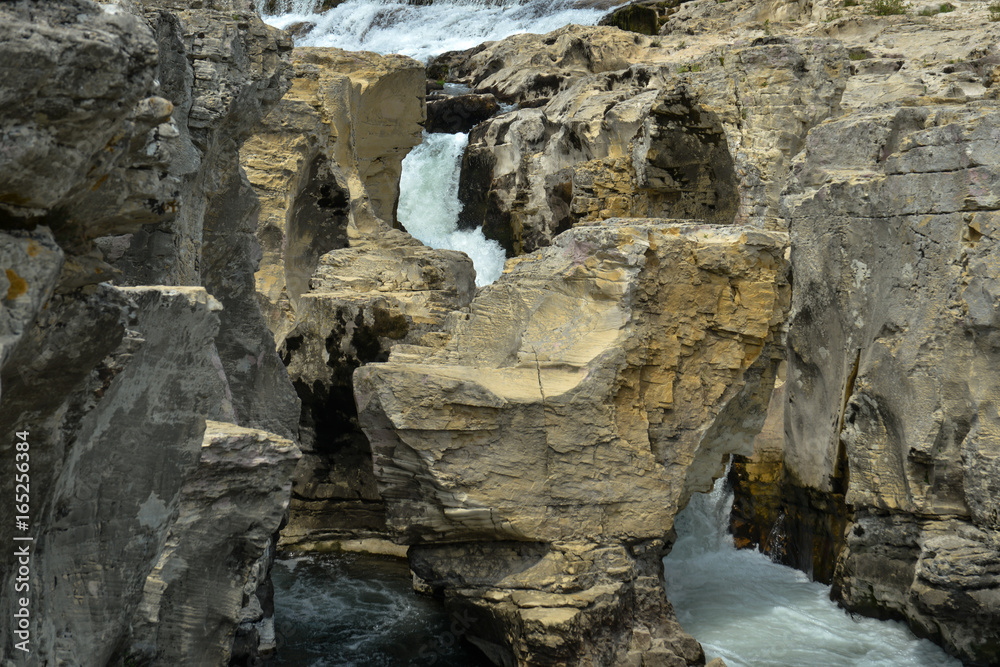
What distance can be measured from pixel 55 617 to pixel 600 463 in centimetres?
320

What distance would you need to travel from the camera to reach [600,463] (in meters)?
5.43

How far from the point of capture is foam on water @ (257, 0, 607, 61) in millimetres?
20078

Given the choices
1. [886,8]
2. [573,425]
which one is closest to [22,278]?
[573,425]

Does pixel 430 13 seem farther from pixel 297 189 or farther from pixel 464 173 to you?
pixel 297 189

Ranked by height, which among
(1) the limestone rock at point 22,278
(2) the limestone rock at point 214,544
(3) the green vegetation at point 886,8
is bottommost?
(2) the limestone rock at point 214,544

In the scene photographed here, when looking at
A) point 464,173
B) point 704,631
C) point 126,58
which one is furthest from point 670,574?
point 464,173

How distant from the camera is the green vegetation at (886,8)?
1441 cm

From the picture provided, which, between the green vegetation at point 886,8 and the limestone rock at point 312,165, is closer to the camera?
the limestone rock at point 312,165

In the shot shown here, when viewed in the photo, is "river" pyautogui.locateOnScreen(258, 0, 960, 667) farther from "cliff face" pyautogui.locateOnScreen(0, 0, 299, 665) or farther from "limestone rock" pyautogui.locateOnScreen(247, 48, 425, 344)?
"limestone rock" pyautogui.locateOnScreen(247, 48, 425, 344)

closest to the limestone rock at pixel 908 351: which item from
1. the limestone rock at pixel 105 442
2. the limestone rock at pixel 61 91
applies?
the limestone rock at pixel 105 442

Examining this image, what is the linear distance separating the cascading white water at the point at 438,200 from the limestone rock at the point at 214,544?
10.8 metres

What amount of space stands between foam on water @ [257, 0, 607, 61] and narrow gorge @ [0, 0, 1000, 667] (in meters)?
10.1

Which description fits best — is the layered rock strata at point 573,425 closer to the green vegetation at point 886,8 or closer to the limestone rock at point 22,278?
the limestone rock at point 22,278

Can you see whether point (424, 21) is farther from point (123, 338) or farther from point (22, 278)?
point (22, 278)
